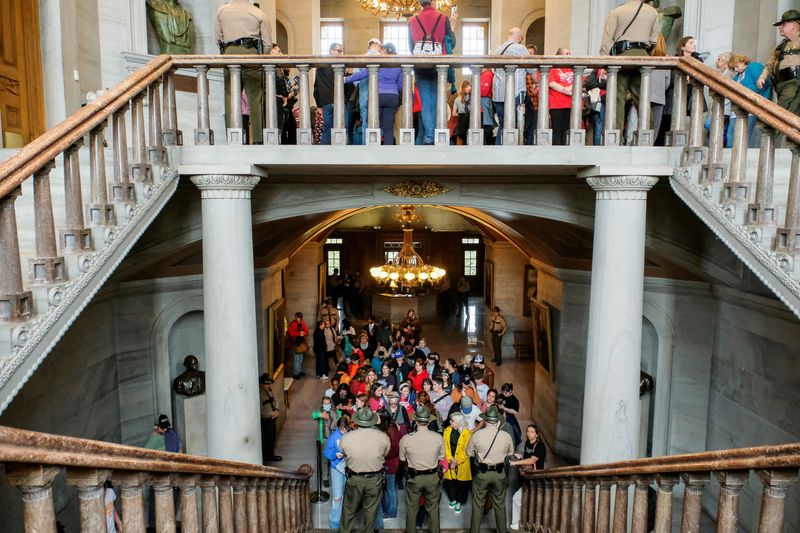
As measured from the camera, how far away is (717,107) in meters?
5.33

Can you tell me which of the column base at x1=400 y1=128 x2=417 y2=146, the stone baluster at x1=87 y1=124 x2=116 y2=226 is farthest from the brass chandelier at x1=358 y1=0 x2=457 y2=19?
the stone baluster at x1=87 y1=124 x2=116 y2=226

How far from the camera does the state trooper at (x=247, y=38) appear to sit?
20.7ft

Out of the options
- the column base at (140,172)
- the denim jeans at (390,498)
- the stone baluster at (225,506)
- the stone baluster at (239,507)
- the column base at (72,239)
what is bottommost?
the denim jeans at (390,498)

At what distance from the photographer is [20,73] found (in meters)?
7.55

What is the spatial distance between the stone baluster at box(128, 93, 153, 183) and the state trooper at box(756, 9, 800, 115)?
20.6 ft

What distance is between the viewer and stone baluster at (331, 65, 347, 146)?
5759mm

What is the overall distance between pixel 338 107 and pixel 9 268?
3293 mm

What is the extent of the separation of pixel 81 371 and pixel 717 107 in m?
8.03

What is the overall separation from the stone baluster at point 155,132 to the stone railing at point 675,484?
4566 mm

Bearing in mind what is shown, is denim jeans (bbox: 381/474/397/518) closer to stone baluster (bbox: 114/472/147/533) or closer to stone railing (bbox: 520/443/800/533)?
stone railing (bbox: 520/443/800/533)

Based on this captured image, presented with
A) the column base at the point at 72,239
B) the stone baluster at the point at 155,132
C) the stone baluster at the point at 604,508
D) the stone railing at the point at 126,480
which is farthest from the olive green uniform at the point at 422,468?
the column base at the point at 72,239

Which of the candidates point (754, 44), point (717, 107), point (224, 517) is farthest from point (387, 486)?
point (754, 44)

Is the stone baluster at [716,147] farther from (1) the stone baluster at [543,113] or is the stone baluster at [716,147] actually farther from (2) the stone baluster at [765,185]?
(1) the stone baluster at [543,113]

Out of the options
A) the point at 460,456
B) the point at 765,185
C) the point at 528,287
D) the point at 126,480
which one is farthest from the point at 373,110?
the point at 528,287
